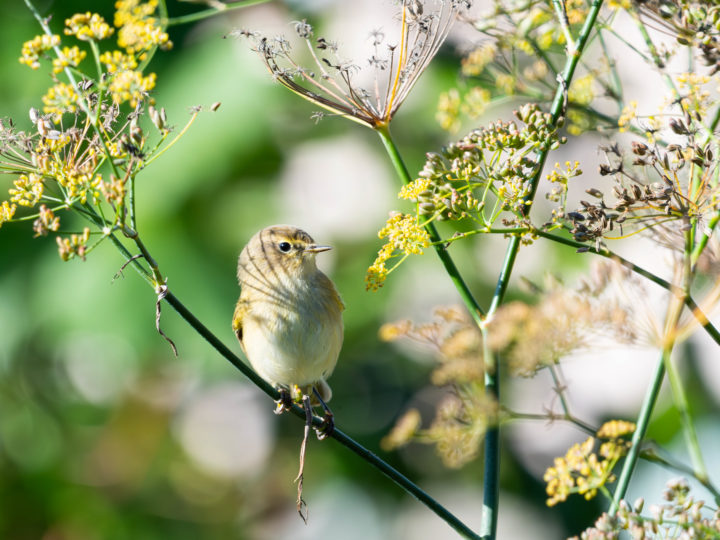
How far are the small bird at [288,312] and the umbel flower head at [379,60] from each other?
1.01m

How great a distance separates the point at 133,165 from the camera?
44.7 inches

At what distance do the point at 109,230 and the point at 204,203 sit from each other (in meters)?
3.14

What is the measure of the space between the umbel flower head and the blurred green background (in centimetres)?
260

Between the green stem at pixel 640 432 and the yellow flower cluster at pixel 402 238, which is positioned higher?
the yellow flower cluster at pixel 402 238

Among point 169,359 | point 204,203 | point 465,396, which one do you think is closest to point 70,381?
point 169,359

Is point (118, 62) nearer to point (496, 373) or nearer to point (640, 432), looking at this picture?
point (496, 373)

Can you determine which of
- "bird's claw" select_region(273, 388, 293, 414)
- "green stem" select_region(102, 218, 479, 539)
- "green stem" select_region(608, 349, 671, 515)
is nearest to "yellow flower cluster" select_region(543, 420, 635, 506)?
"green stem" select_region(608, 349, 671, 515)

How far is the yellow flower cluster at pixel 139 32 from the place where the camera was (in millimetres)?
1192

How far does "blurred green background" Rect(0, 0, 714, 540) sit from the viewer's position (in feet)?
13.0

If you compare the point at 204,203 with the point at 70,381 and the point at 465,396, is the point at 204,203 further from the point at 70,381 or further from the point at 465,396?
the point at 465,396

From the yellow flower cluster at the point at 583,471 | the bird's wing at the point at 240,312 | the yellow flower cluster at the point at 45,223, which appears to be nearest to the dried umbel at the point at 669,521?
the yellow flower cluster at the point at 583,471

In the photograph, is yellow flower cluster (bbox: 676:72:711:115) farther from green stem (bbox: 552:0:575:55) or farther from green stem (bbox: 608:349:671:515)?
green stem (bbox: 608:349:671:515)

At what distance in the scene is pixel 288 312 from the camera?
2328mm

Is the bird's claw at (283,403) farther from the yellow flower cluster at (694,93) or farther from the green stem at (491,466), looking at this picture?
the yellow flower cluster at (694,93)
